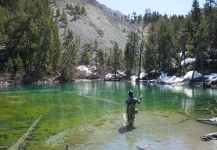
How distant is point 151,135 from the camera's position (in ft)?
54.4

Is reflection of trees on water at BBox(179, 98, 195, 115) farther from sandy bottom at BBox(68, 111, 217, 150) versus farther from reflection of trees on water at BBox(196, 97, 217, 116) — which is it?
sandy bottom at BBox(68, 111, 217, 150)

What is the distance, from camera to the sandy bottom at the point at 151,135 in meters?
14.4

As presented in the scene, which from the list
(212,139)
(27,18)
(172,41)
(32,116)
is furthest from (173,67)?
(212,139)

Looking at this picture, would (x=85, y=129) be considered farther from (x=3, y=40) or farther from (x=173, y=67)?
(x=3, y=40)

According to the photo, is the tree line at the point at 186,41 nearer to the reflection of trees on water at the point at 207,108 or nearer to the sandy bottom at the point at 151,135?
the reflection of trees on water at the point at 207,108

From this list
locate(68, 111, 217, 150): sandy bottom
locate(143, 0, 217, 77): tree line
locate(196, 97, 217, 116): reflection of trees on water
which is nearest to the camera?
locate(68, 111, 217, 150): sandy bottom

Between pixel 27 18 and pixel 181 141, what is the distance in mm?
85268

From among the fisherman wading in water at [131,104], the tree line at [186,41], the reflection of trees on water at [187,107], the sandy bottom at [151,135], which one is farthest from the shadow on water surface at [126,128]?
the tree line at [186,41]

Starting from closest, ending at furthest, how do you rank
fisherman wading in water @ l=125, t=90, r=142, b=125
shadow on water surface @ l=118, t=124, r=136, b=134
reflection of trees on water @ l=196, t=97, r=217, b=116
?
shadow on water surface @ l=118, t=124, r=136, b=134 < fisherman wading in water @ l=125, t=90, r=142, b=125 < reflection of trees on water @ l=196, t=97, r=217, b=116

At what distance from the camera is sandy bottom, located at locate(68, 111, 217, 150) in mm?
14352

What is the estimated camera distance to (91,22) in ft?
648

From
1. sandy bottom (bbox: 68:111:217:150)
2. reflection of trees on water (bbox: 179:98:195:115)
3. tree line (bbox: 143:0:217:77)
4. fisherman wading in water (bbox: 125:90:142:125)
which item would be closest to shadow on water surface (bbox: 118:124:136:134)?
sandy bottom (bbox: 68:111:217:150)

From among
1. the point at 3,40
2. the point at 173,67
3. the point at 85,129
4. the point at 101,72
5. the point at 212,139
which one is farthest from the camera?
the point at 101,72

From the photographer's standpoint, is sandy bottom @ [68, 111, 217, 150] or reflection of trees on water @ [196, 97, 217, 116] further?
reflection of trees on water @ [196, 97, 217, 116]
